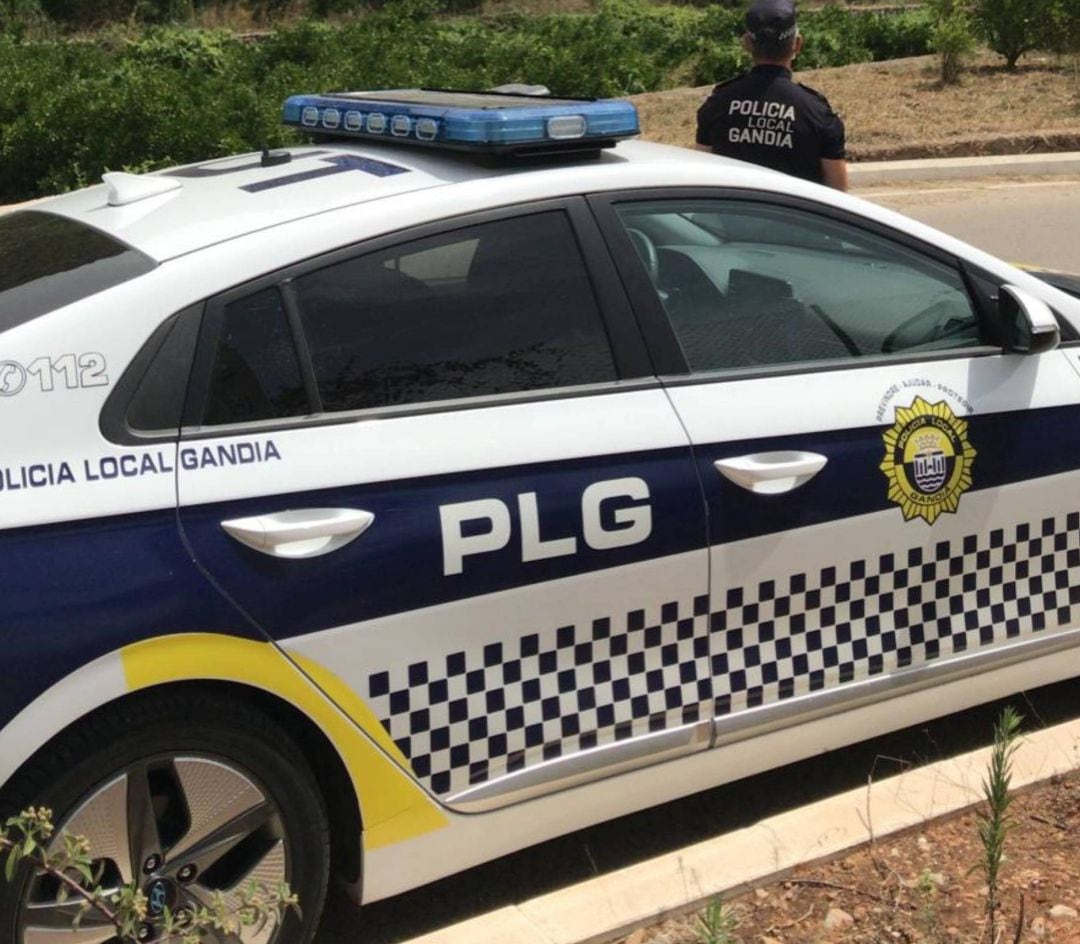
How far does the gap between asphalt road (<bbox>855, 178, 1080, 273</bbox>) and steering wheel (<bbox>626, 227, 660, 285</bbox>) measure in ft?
→ 21.9

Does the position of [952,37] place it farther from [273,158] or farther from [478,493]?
[478,493]

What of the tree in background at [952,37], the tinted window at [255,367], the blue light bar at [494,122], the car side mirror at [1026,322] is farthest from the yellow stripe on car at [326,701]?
the tree in background at [952,37]

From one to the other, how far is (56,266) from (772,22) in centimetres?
309

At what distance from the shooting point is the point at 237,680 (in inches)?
107

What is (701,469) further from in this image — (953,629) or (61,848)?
(61,848)

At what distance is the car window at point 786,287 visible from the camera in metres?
3.36

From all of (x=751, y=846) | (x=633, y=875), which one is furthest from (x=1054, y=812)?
(x=633, y=875)

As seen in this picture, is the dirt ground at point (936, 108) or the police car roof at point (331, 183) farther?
the dirt ground at point (936, 108)

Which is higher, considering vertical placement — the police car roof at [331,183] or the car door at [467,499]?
the police car roof at [331,183]

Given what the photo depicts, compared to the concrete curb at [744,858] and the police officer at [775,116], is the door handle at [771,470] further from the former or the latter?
the police officer at [775,116]

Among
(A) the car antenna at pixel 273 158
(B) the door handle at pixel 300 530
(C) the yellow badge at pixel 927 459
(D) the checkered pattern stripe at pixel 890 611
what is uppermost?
(A) the car antenna at pixel 273 158

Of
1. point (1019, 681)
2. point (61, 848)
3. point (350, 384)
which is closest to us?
point (61, 848)

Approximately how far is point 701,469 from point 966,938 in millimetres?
1042

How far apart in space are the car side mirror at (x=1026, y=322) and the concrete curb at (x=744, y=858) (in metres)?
0.92
